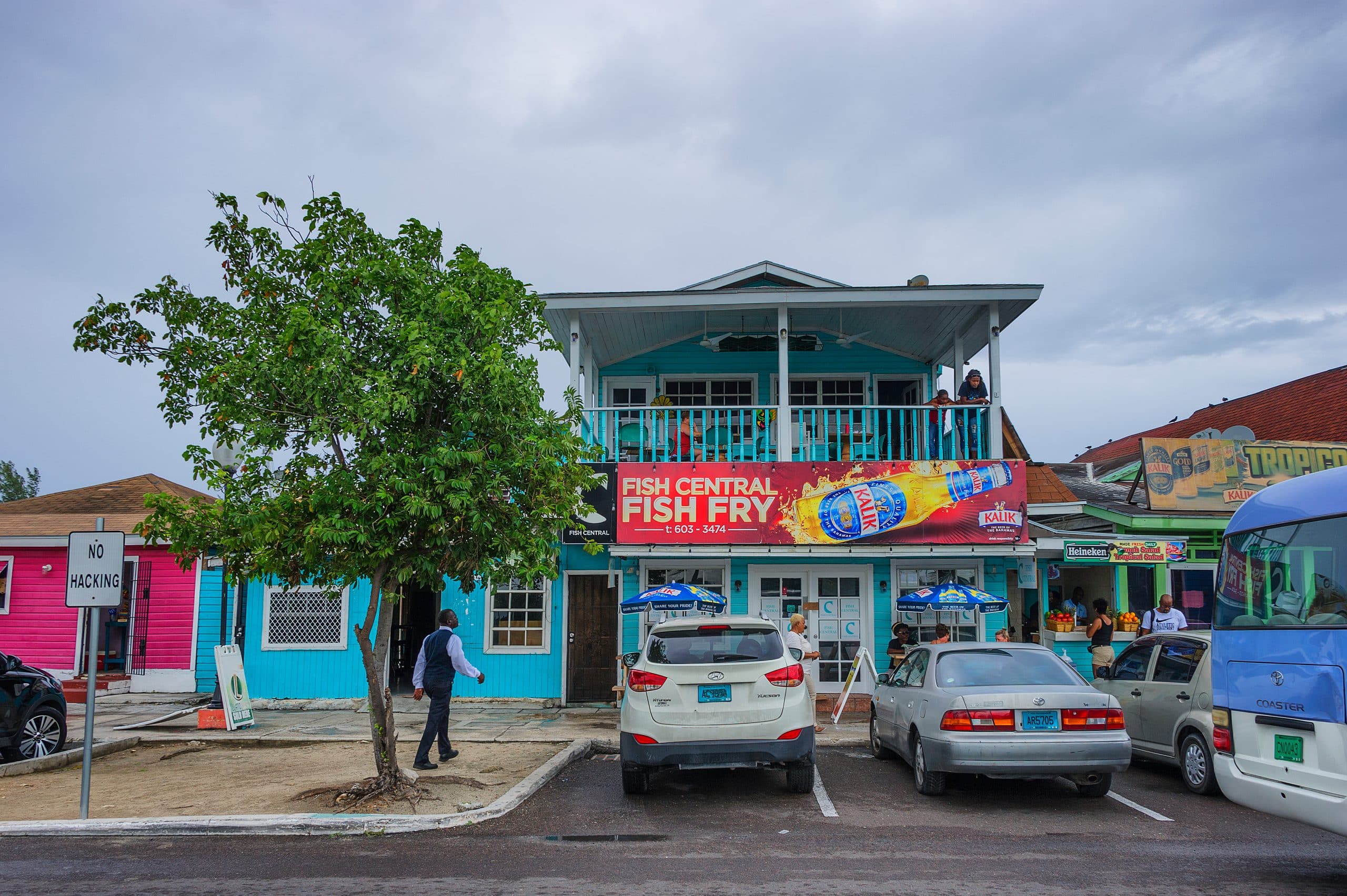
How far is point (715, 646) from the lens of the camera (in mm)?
8555

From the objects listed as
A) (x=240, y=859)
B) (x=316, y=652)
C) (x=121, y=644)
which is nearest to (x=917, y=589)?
(x=316, y=652)

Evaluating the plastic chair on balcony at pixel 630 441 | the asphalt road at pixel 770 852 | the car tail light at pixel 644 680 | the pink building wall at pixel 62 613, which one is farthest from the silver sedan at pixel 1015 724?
the pink building wall at pixel 62 613

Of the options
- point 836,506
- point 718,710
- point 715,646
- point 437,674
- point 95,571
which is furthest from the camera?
point 836,506

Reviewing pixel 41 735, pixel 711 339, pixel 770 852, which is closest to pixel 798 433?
pixel 711 339

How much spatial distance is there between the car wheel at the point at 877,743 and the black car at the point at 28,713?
30.0 ft

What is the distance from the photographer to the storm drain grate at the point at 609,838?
709 cm

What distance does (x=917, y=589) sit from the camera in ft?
48.2

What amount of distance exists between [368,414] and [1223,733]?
664 centimetres

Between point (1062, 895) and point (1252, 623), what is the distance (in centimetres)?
211

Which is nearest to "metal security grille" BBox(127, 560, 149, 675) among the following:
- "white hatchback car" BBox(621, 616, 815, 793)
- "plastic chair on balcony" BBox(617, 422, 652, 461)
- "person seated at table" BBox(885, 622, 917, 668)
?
"plastic chair on balcony" BBox(617, 422, 652, 461)

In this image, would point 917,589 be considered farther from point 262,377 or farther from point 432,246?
point 262,377

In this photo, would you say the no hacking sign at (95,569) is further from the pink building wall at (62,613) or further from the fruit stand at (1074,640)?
the fruit stand at (1074,640)

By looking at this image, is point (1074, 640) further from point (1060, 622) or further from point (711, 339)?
point (711, 339)

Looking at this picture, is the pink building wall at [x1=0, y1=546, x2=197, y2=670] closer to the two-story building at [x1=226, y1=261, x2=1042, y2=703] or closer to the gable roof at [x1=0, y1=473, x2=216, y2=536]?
the gable roof at [x1=0, y1=473, x2=216, y2=536]
